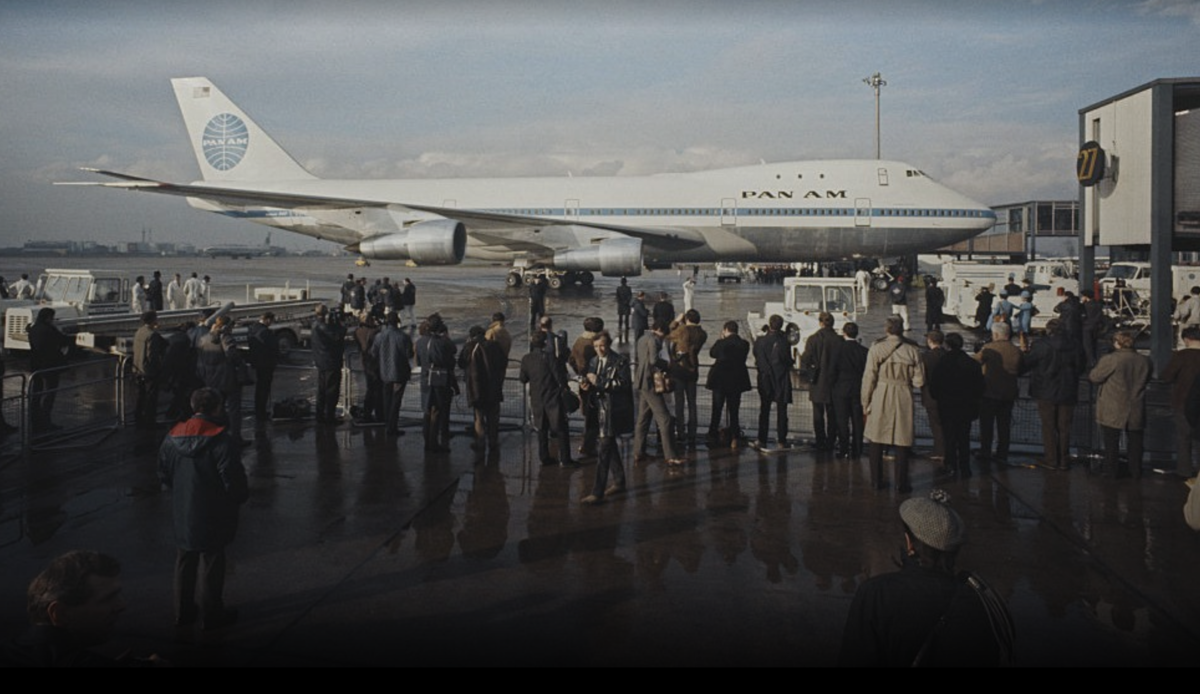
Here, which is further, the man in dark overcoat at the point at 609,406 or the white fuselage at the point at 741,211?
the white fuselage at the point at 741,211

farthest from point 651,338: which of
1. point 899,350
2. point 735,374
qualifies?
point 899,350

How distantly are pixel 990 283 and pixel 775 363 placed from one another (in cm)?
1670

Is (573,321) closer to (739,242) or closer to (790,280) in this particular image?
(790,280)

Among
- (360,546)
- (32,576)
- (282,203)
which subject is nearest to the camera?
(32,576)

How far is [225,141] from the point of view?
33281mm

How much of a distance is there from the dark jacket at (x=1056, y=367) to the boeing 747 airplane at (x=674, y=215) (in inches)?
709

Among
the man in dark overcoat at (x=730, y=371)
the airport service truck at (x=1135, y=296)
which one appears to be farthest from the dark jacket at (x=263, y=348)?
the airport service truck at (x=1135, y=296)

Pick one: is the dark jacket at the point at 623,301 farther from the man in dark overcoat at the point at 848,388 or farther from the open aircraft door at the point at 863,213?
the open aircraft door at the point at 863,213

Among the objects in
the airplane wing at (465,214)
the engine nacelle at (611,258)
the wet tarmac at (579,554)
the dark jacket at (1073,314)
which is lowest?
the wet tarmac at (579,554)

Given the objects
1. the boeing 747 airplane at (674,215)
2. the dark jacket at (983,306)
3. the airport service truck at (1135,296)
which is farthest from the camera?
the boeing 747 airplane at (674,215)

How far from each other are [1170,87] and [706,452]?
30.4 feet

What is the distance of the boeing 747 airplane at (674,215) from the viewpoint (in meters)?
26.8

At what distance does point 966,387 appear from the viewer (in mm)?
7895

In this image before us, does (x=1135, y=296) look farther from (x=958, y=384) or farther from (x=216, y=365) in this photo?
(x=216, y=365)
